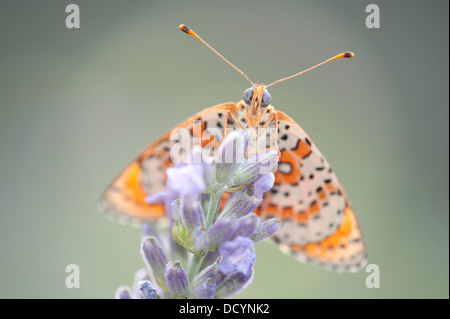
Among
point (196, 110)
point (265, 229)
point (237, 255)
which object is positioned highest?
point (196, 110)

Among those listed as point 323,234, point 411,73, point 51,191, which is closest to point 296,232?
point 323,234

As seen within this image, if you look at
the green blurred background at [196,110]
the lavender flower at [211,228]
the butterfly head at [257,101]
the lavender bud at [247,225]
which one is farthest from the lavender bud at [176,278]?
the green blurred background at [196,110]

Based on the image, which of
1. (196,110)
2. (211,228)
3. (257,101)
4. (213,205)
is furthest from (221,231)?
(196,110)

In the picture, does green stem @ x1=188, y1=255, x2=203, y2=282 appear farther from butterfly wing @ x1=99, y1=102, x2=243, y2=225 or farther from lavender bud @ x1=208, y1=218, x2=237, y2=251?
butterfly wing @ x1=99, y1=102, x2=243, y2=225

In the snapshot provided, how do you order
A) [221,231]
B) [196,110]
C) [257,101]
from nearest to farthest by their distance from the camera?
[221,231] < [257,101] < [196,110]

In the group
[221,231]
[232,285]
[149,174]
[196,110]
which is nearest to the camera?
[221,231]

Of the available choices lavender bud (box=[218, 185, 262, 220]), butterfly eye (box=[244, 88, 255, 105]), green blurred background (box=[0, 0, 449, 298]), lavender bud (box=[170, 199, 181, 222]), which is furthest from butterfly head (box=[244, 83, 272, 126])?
green blurred background (box=[0, 0, 449, 298])

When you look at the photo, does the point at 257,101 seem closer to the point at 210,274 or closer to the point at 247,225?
the point at 247,225

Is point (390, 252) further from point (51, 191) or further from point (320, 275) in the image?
point (51, 191)
